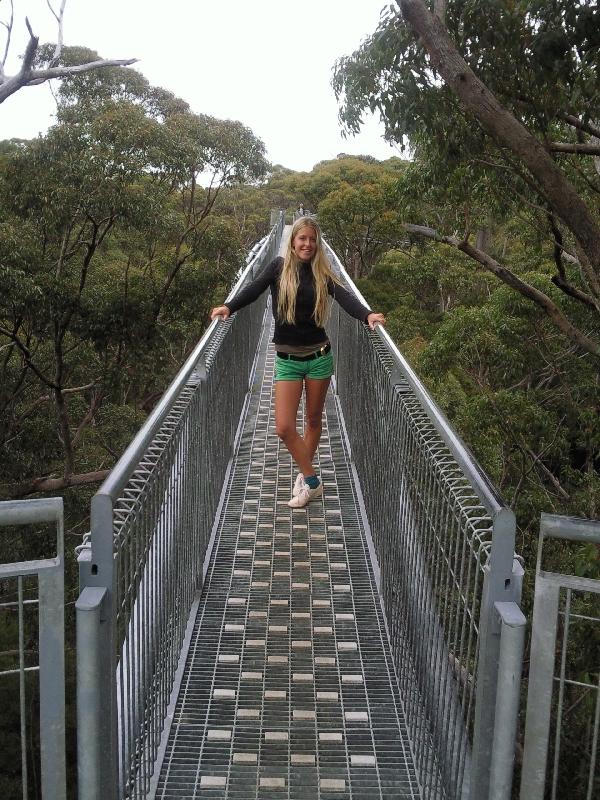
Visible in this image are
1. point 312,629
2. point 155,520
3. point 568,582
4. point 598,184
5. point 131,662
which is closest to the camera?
point 568,582

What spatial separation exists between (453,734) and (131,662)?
105 centimetres

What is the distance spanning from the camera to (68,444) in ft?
46.1

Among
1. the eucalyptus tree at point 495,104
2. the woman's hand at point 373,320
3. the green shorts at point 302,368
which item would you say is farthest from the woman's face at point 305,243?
the eucalyptus tree at point 495,104

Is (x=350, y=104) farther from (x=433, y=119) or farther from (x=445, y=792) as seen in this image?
(x=445, y=792)

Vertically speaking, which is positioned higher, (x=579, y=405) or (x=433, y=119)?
(x=433, y=119)

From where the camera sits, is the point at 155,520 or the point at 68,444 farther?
the point at 68,444

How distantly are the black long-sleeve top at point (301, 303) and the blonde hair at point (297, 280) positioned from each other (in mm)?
40

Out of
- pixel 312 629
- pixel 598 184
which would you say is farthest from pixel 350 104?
→ pixel 312 629

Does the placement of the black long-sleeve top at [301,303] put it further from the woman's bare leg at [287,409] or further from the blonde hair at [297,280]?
the woman's bare leg at [287,409]

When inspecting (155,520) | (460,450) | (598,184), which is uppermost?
(598,184)

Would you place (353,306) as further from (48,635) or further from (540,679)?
(48,635)

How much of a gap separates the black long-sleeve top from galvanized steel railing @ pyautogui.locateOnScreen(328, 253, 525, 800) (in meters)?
0.29

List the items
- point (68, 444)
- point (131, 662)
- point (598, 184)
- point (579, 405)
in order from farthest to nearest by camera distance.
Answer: point (579, 405), point (68, 444), point (598, 184), point (131, 662)

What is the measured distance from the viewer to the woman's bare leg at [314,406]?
5457 millimetres
